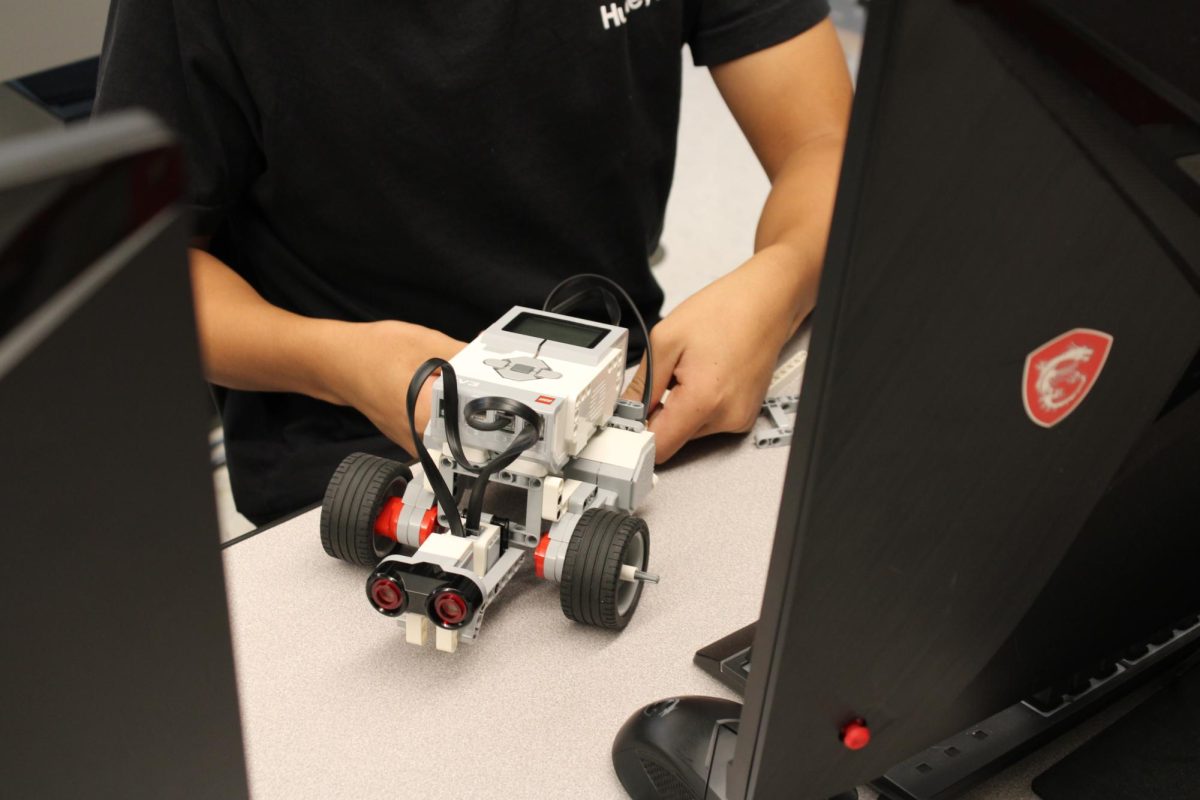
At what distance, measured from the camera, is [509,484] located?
69 centimetres

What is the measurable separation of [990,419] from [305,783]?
1.30 ft

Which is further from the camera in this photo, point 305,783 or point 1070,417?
point 305,783

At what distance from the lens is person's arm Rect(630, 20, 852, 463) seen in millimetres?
809

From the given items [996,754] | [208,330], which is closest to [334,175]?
[208,330]

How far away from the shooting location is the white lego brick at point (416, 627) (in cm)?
62

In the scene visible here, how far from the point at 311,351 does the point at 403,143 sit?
0.65ft

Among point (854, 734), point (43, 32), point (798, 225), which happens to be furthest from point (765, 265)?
point (43, 32)

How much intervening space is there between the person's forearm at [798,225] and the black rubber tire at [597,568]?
1.05 ft

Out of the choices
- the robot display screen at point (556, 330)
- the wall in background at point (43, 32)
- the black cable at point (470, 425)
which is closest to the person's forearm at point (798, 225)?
the robot display screen at point (556, 330)

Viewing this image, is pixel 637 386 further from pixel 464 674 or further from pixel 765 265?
pixel 464 674

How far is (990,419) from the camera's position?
1.19 ft

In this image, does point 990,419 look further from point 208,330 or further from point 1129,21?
point 208,330

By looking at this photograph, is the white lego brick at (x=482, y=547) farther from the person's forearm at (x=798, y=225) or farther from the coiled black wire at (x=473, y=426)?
the person's forearm at (x=798, y=225)

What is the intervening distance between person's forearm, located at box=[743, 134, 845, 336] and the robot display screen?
22cm
